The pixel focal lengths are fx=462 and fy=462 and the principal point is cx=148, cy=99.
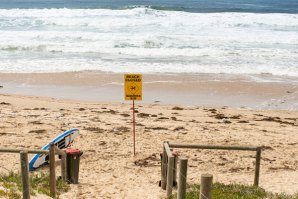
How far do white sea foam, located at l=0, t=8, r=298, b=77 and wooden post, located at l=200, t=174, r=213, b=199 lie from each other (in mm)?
16552

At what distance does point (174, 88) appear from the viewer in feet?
60.3

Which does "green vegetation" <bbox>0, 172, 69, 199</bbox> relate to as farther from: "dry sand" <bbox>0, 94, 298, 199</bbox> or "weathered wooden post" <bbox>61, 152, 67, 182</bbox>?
"dry sand" <bbox>0, 94, 298, 199</bbox>

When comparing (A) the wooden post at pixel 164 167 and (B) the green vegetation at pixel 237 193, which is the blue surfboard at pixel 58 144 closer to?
(A) the wooden post at pixel 164 167

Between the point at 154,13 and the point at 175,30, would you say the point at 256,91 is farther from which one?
the point at 154,13

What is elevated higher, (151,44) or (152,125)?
(151,44)

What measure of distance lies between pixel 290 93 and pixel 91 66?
9.51 metres

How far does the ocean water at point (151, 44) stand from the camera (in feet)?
73.9

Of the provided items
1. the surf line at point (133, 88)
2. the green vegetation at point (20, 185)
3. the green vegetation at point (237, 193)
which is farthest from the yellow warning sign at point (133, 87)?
the green vegetation at point (237, 193)

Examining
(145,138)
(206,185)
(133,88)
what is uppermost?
(133,88)

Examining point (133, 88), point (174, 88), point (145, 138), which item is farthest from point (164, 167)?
point (174, 88)

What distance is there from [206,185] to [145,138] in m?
7.39

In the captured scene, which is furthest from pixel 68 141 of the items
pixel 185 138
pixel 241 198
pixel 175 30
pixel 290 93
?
pixel 175 30

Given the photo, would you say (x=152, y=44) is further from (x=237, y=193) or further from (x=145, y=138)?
(x=237, y=193)

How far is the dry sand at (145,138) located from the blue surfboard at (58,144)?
0.38 m
